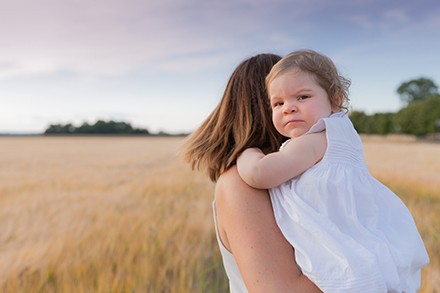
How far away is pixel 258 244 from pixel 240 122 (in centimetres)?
41

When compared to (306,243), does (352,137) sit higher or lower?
higher

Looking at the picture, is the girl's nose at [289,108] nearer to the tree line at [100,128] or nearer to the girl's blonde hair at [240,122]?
the girl's blonde hair at [240,122]

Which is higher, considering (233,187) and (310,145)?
(310,145)

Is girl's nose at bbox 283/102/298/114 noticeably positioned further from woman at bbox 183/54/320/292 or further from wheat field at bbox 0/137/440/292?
wheat field at bbox 0/137/440/292

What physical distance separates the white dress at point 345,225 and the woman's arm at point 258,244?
0.10 feet

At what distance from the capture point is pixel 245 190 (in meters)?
1.28

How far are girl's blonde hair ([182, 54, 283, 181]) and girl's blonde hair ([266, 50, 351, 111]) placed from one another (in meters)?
0.08

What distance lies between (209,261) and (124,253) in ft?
1.70

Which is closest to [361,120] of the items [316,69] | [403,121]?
[403,121]

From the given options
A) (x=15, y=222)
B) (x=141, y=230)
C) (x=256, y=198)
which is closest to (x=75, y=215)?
(x=15, y=222)

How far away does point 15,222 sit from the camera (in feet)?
11.2

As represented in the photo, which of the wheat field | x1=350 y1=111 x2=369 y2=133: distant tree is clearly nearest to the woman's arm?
the wheat field

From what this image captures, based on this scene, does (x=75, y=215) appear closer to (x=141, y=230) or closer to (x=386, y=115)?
(x=141, y=230)

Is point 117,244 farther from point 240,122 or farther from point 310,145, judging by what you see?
point 310,145
